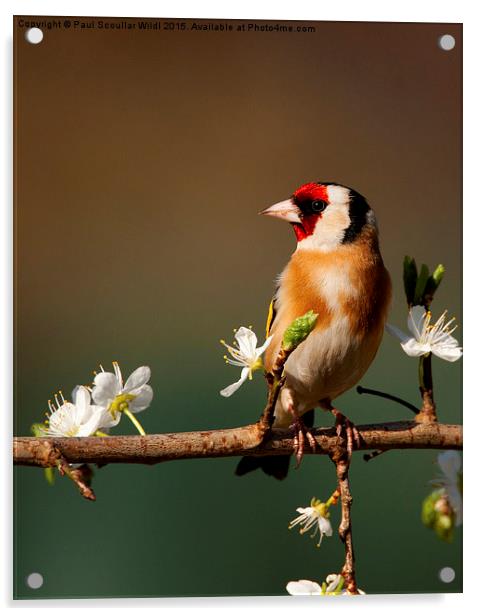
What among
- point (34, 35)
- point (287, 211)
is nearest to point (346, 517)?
point (287, 211)

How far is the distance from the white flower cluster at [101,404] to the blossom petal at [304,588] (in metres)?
0.41

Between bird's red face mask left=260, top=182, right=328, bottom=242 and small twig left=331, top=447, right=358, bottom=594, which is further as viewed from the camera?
bird's red face mask left=260, top=182, right=328, bottom=242

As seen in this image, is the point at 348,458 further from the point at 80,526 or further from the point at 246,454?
the point at 80,526

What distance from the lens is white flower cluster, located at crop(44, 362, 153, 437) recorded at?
4.97ft

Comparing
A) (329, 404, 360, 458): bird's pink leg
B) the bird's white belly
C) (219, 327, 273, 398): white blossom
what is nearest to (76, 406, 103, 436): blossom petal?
(219, 327, 273, 398): white blossom

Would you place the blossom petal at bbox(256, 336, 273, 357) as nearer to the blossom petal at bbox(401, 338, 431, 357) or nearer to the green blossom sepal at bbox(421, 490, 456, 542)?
the blossom petal at bbox(401, 338, 431, 357)

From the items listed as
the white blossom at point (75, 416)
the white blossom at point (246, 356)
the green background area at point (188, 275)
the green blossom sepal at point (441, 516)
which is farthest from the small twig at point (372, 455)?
the white blossom at point (75, 416)

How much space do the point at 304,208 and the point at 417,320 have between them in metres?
0.30

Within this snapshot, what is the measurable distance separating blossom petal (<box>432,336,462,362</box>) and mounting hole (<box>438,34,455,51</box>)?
0.58m

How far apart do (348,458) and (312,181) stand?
1.72ft

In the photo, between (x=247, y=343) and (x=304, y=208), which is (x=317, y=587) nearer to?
(x=247, y=343)

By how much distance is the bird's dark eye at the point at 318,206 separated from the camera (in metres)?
1.60

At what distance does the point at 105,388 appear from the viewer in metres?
1.53

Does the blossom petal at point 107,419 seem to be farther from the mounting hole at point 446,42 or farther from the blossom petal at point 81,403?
the mounting hole at point 446,42
